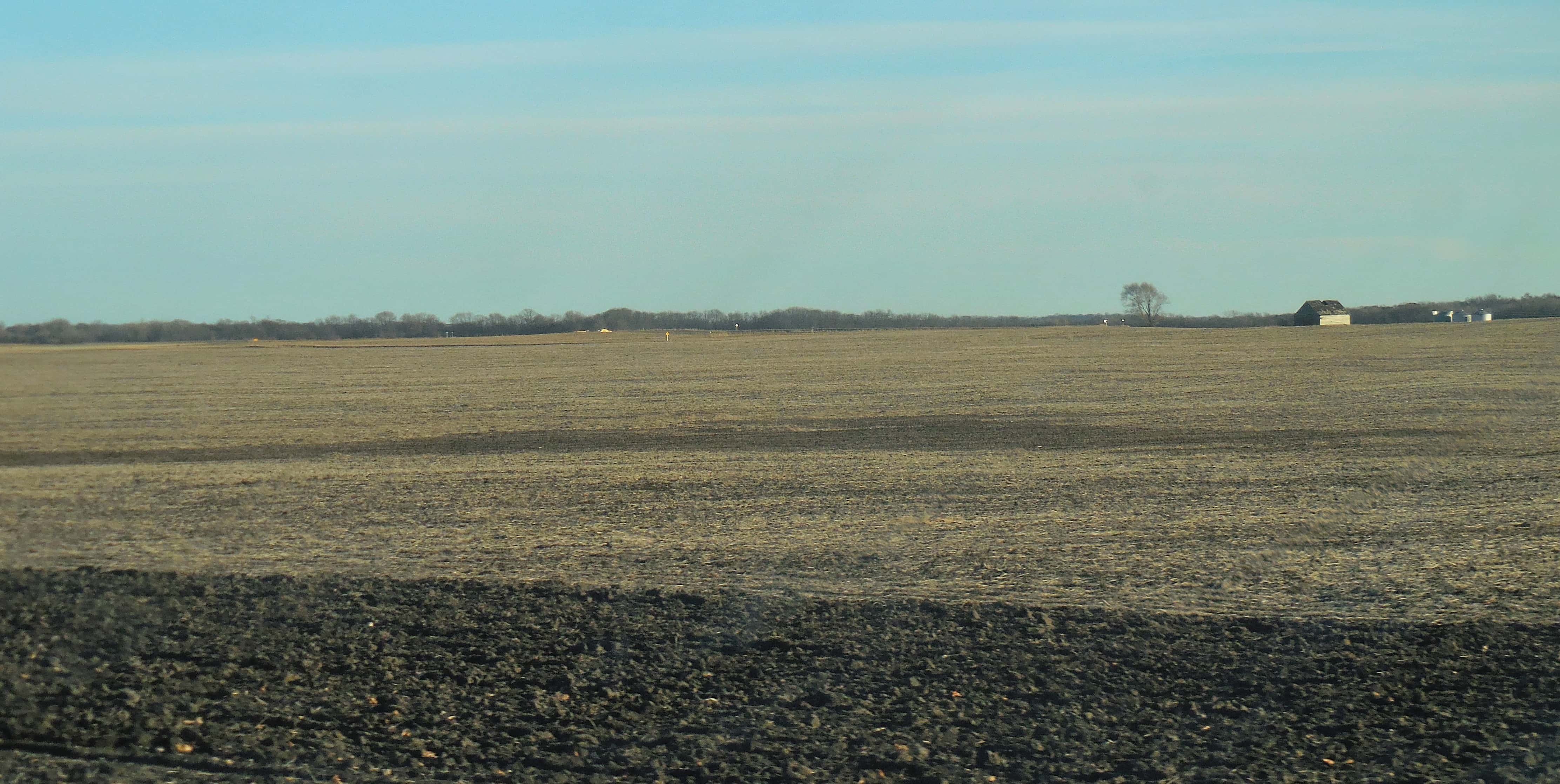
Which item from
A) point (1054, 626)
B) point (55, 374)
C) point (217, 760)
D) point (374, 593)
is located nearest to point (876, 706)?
point (1054, 626)

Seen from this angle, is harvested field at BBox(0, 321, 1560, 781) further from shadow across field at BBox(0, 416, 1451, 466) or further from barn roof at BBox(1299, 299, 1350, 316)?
barn roof at BBox(1299, 299, 1350, 316)

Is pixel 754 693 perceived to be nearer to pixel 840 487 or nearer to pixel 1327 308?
pixel 840 487

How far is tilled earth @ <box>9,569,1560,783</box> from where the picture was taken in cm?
459

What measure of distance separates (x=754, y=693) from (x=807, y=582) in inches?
93.5

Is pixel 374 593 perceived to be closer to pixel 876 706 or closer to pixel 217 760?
pixel 217 760

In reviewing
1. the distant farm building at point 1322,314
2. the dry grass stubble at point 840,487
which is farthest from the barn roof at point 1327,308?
the dry grass stubble at point 840,487

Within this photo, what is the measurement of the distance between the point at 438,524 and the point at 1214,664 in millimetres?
7390

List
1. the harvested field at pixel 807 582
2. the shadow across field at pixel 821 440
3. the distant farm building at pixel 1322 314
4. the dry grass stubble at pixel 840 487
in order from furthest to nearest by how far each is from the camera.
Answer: the distant farm building at pixel 1322 314 < the shadow across field at pixel 821 440 < the dry grass stubble at pixel 840 487 < the harvested field at pixel 807 582

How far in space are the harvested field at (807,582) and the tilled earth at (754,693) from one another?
0.09 ft

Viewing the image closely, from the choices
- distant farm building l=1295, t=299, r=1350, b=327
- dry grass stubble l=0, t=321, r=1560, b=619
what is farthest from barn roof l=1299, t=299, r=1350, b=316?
dry grass stubble l=0, t=321, r=1560, b=619

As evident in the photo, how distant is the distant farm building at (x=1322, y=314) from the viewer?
7500 cm

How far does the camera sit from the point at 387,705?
5.32 meters

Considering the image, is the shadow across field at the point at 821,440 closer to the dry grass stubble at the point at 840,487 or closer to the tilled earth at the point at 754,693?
the dry grass stubble at the point at 840,487

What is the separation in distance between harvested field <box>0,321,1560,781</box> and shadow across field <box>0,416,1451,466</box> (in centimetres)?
14
